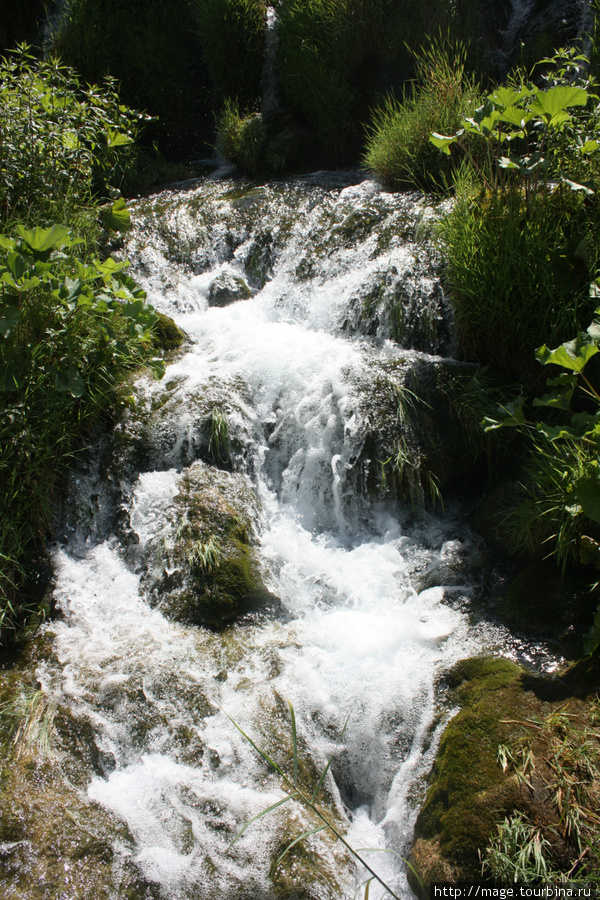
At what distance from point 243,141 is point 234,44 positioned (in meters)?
2.04

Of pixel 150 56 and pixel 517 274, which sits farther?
pixel 150 56

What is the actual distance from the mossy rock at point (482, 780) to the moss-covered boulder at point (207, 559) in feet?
4.27

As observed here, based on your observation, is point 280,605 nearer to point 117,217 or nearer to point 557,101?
point 557,101

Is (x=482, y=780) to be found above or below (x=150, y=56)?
below

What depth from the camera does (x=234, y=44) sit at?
802 centimetres

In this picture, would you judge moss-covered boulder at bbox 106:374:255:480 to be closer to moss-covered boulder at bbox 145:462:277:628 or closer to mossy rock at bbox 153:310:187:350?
moss-covered boulder at bbox 145:462:277:628

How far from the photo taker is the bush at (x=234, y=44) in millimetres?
7906

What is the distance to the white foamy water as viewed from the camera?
89.1 inches

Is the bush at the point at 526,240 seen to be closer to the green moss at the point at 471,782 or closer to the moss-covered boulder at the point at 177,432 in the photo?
the moss-covered boulder at the point at 177,432

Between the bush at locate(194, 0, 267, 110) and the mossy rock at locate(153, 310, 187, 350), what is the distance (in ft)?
15.8

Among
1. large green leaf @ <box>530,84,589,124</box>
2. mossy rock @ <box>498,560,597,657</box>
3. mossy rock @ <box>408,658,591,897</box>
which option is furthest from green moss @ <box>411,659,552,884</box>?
large green leaf @ <box>530,84,589,124</box>

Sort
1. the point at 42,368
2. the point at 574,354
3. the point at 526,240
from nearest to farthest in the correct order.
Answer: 1. the point at 574,354
2. the point at 42,368
3. the point at 526,240

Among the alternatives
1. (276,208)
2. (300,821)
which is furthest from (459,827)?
(276,208)

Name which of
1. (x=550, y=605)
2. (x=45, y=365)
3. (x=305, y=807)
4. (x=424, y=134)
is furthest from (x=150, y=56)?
(x=305, y=807)
